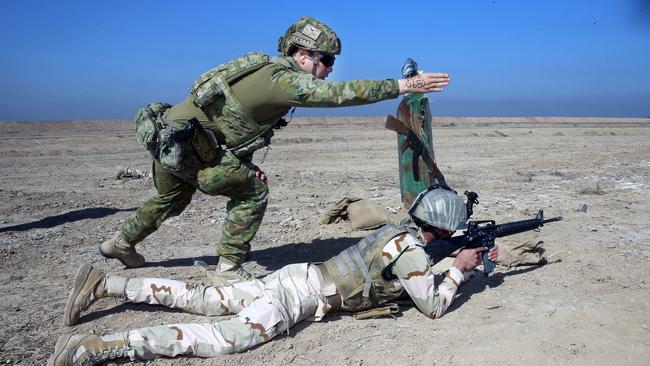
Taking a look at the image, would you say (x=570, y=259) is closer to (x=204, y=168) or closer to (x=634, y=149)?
(x=204, y=168)

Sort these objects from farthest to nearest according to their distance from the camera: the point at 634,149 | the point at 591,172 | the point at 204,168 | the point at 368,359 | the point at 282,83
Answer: the point at 634,149 < the point at 591,172 < the point at 204,168 < the point at 282,83 < the point at 368,359

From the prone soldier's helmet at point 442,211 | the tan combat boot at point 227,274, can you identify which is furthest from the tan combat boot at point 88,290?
the prone soldier's helmet at point 442,211

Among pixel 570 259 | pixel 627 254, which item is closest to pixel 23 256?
pixel 570 259

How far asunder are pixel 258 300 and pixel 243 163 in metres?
1.29

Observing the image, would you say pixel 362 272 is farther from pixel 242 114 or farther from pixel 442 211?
pixel 242 114

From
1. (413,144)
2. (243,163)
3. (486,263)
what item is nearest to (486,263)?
(486,263)

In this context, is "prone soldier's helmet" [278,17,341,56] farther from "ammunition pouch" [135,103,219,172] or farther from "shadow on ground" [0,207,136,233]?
"shadow on ground" [0,207,136,233]

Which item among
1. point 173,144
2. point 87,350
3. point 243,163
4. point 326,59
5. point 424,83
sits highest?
point 326,59

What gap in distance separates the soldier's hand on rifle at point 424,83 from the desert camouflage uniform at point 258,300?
3.43ft

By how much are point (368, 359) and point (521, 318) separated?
1166 millimetres

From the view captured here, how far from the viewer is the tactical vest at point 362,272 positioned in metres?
3.93

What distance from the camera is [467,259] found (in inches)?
168

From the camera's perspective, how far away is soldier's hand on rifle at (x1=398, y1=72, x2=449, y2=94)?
4270 millimetres

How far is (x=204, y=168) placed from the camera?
15.2 ft
